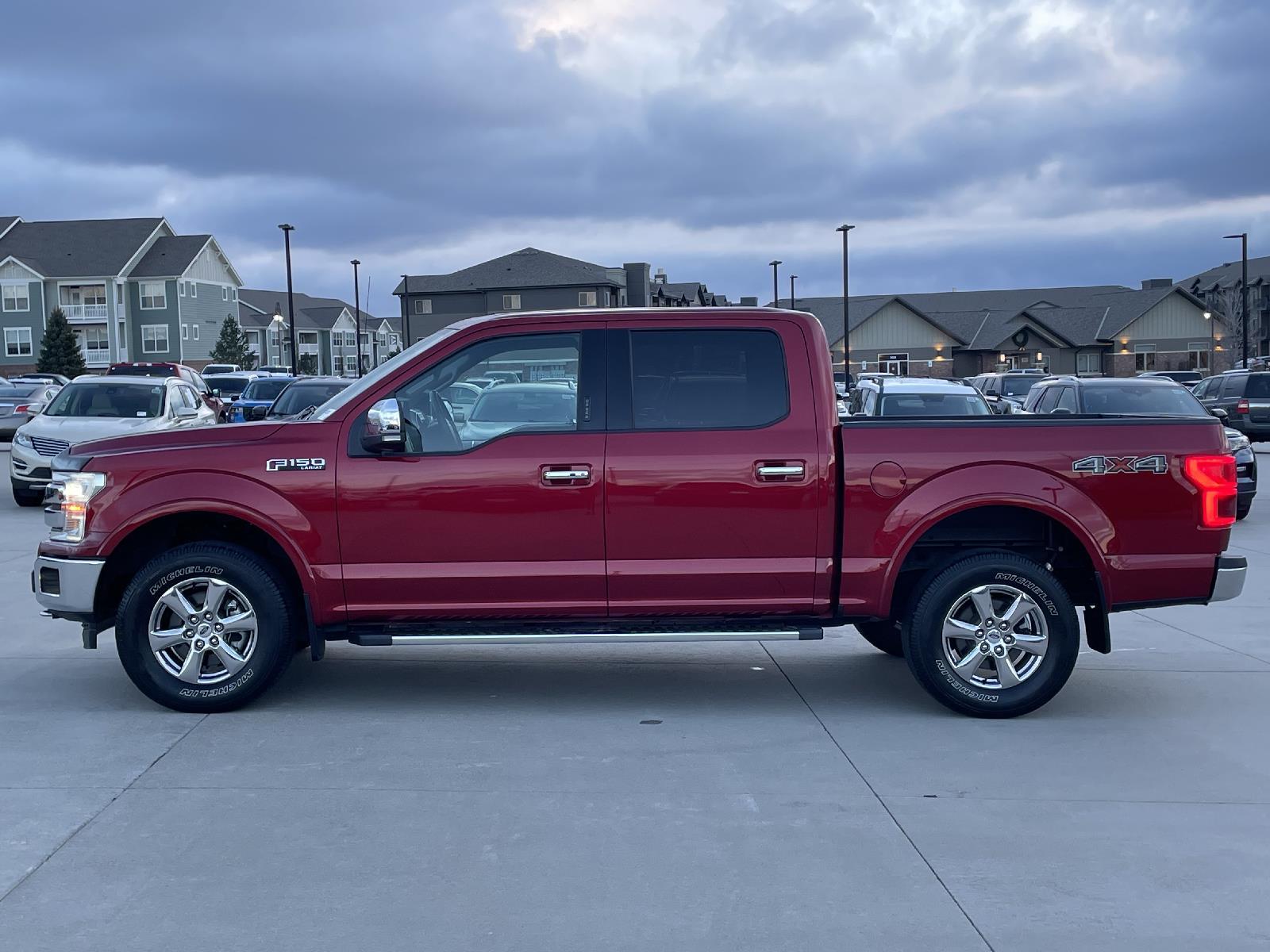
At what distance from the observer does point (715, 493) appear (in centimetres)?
667

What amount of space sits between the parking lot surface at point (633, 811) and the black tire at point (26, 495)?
10561 millimetres

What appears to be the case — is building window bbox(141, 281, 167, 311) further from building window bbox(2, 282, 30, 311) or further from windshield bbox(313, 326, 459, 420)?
windshield bbox(313, 326, 459, 420)

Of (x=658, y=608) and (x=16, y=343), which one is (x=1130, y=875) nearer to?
(x=658, y=608)

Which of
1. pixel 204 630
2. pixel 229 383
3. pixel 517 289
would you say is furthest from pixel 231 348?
pixel 204 630

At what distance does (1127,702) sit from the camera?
7.26 meters

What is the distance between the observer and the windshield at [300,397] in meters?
21.9

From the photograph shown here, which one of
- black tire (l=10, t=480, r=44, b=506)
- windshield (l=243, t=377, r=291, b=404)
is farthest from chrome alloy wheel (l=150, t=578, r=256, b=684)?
windshield (l=243, t=377, r=291, b=404)

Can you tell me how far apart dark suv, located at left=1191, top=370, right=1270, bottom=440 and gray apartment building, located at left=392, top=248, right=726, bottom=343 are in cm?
5641

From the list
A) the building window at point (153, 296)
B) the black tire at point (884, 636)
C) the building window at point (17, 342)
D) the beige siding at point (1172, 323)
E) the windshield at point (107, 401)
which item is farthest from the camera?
the beige siding at point (1172, 323)

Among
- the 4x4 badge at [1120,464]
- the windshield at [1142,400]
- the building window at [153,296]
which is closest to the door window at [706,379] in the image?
the 4x4 badge at [1120,464]

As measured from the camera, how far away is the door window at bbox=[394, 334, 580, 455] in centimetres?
684

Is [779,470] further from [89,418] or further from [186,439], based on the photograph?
[89,418]

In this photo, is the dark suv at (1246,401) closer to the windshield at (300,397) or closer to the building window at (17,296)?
the windshield at (300,397)

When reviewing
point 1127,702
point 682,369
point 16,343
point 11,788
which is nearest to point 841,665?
point 1127,702
